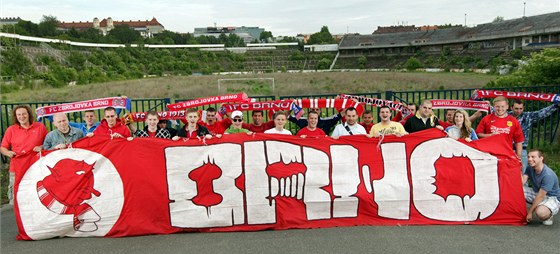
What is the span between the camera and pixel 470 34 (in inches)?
3068

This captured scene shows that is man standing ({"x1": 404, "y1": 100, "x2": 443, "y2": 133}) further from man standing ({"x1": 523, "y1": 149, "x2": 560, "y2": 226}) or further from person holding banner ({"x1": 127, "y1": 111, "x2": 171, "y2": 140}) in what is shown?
person holding banner ({"x1": 127, "y1": 111, "x2": 171, "y2": 140})

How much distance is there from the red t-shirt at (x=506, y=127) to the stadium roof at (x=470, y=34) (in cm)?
6186

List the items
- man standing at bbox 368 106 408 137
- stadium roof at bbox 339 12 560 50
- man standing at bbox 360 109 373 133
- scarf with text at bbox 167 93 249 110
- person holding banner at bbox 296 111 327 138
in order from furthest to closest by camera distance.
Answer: stadium roof at bbox 339 12 560 50, scarf with text at bbox 167 93 249 110, man standing at bbox 360 109 373 133, person holding banner at bbox 296 111 327 138, man standing at bbox 368 106 408 137

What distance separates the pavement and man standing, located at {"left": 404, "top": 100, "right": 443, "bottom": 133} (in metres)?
1.86

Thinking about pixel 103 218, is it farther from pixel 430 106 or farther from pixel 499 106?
pixel 499 106

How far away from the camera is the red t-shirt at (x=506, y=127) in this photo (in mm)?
6617

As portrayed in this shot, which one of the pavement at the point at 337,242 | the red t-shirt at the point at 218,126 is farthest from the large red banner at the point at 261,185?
the red t-shirt at the point at 218,126

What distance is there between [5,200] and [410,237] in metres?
6.81

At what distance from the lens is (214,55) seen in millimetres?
101688

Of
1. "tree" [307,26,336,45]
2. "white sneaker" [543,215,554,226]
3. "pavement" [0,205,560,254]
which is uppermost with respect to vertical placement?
"tree" [307,26,336,45]

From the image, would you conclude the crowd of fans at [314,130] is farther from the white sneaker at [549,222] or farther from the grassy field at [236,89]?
the grassy field at [236,89]

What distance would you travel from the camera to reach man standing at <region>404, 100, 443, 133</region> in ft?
22.3

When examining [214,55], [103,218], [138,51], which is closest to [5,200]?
[103,218]

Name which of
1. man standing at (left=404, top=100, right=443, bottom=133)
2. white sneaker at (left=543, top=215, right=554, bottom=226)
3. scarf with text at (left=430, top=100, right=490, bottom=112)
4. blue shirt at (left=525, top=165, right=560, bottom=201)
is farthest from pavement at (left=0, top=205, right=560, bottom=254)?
scarf with text at (left=430, top=100, right=490, bottom=112)
